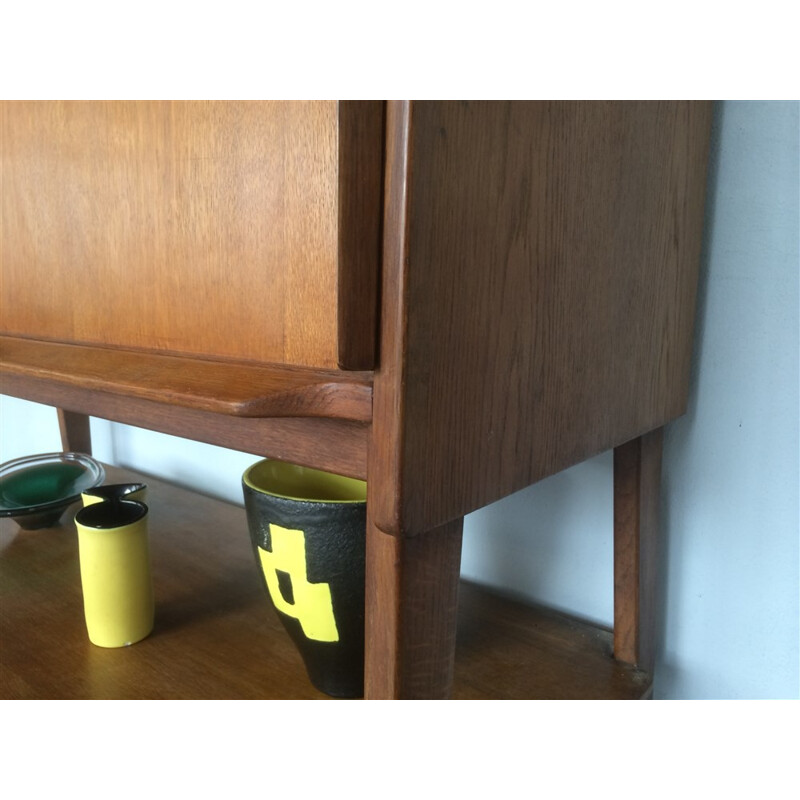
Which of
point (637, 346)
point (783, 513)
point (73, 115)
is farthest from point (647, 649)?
point (73, 115)

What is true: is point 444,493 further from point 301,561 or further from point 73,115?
point 73,115

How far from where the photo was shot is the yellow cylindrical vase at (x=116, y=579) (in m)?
0.60

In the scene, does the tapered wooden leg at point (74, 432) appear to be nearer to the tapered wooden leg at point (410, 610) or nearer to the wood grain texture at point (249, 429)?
the wood grain texture at point (249, 429)

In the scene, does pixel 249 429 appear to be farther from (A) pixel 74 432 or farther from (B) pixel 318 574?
(A) pixel 74 432

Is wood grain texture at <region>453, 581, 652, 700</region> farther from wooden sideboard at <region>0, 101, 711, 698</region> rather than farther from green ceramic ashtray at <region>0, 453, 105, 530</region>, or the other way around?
green ceramic ashtray at <region>0, 453, 105, 530</region>

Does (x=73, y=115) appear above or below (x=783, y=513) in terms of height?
above

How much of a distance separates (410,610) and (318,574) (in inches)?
6.2

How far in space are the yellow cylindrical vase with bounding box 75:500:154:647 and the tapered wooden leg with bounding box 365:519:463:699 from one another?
327 mm

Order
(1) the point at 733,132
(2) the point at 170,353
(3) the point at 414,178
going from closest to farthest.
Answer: (3) the point at 414,178, (2) the point at 170,353, (1) the point at 733,132

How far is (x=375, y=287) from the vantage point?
0.31 metres

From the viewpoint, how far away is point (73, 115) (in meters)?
0.43

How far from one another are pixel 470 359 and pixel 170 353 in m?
0.17

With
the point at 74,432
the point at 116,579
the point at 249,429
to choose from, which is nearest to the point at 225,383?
the point at 249,429

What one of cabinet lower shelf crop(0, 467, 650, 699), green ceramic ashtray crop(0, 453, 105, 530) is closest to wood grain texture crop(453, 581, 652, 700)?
cabinet lower shelf crop(0, 467, 650, 699)
